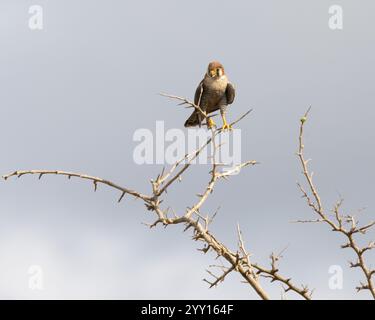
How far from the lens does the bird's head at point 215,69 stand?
1209cm

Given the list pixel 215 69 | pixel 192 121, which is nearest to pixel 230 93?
pixel 215 69

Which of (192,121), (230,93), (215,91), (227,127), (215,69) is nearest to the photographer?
(227,127)

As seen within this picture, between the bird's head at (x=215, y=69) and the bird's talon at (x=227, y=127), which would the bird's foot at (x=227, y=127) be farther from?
the bird's head at (x=215, y=69)

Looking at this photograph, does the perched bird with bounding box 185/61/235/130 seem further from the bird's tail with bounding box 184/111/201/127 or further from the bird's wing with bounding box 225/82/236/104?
the bird's tail with bounding box 184/111/201/127

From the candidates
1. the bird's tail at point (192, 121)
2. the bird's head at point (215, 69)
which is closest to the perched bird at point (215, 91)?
the bird's head at point (215, 69)

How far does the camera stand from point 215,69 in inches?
477

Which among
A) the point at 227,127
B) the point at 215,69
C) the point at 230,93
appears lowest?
A: the point at 227,127

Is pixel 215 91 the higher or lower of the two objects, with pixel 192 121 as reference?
higher

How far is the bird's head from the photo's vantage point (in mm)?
12086

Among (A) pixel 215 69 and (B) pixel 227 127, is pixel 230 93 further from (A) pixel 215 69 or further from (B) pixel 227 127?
(B) pixel 227 127

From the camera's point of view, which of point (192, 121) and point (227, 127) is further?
point (192, 121)

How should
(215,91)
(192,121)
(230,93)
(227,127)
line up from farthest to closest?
(230,93), (215,91), (192,121), (227,127)

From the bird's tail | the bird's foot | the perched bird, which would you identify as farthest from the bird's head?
the bird's foot
